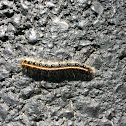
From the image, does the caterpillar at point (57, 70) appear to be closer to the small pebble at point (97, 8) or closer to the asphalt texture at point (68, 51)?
the asphalt texture at point (68, 51)

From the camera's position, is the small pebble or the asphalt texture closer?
the asphalt texture

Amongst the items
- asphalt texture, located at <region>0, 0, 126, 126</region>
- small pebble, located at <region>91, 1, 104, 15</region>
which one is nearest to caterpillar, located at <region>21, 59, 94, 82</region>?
asphalt texture, located at <region>0, 0, 126, 126</region>

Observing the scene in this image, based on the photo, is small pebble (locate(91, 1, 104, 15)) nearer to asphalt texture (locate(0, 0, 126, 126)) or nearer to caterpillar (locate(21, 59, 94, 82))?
asphalt texture (locate(0, 0, 126, 126))

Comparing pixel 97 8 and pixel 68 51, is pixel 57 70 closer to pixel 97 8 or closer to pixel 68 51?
pixel 68 51

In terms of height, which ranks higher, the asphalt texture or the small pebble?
the small pebble

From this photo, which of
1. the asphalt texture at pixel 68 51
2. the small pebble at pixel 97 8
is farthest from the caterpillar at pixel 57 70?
the small pebble at pixel 97 8

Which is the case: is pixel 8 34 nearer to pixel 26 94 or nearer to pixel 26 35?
pixel 26 35
